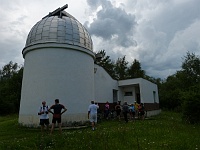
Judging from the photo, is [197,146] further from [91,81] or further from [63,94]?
[91,81]

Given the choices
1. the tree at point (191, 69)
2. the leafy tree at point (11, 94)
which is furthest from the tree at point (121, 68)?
the leafy tree at point (11, 94)

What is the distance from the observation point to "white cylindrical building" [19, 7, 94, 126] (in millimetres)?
12383

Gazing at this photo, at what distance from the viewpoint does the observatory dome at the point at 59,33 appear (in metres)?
13.0

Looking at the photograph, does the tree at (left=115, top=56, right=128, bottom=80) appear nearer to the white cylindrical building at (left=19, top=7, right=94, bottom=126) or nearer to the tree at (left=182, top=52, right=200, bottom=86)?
the tree at (left=182, top=52, right=200, bottom=86)

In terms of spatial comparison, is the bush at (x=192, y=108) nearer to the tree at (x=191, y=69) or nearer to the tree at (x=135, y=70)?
the tree at (x=191, y=69)

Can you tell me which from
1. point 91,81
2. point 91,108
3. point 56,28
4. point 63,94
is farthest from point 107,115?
point 56,28

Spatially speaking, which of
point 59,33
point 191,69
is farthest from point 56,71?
point 191,69

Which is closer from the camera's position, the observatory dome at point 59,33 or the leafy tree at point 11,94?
the observatory dome at point 59,33

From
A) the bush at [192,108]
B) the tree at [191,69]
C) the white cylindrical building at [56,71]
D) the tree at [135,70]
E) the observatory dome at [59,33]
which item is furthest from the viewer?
the tree at [135,70]

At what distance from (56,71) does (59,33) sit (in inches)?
111

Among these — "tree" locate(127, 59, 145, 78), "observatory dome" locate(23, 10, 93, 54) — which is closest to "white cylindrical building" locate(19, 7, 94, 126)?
"observatory dome" locate(23, 10, 93, 54)

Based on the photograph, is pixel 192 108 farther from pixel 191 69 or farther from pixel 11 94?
pixel 11 94

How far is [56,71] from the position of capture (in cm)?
1261

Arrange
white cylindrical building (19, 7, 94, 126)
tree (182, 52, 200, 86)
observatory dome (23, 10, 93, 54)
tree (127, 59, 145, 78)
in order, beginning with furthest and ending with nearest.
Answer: tree (127, 59, 145, 78), tree (182, 52, 200, 86), observatory dome (23, 10, 93, 54), white cylindrical building (19, 7, 94, 126)
